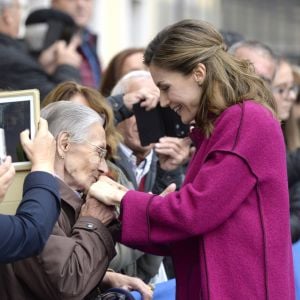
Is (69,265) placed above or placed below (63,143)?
below

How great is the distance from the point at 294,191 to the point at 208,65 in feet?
6.14

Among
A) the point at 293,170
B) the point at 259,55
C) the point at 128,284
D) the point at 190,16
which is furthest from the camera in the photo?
the point at 190,16

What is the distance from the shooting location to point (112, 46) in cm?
1312

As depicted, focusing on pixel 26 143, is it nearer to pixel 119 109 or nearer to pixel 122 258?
pixel 122 258

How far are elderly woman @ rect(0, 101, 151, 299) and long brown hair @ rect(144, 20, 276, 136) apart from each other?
42 centimetres

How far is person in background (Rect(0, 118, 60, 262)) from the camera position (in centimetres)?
291

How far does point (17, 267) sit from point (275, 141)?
967 millimetres

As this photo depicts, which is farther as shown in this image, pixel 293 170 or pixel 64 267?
pixel 293 170

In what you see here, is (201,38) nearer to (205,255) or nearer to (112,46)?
(205,255)

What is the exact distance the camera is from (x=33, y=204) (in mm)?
3023

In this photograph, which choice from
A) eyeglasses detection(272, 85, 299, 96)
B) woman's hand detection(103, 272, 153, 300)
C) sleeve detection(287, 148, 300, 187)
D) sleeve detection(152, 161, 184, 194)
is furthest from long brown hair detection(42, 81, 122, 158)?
eyeglasses detection(272, 85, 299, 96)

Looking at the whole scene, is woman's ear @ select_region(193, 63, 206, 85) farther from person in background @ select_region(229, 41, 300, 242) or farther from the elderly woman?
person in background @ select_region(229, 41, 300, 242)

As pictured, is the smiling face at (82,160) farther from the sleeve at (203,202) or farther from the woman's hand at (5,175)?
the woman's hand at (5,175)

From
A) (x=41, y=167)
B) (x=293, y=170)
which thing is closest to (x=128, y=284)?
(x=41, y=167)
